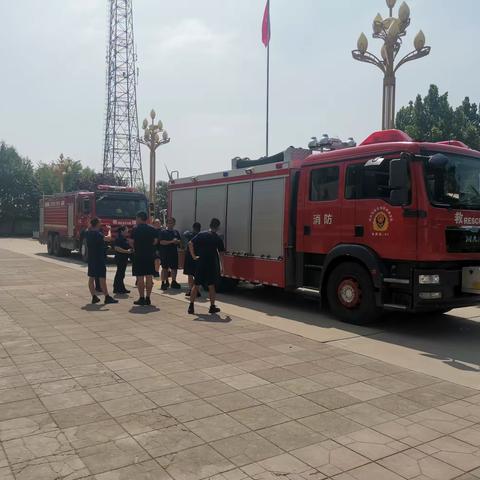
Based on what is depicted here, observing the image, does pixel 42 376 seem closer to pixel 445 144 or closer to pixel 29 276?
pixel 445 144

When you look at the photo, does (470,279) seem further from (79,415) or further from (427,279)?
(79,415)

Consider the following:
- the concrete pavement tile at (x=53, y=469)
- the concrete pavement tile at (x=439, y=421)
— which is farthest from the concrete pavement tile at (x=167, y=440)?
the concrete pavement tile at (x=439, y=421)

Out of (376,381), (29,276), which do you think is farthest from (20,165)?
(376,381)

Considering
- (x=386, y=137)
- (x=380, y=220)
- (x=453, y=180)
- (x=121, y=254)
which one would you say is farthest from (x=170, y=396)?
(x=121, y=254)

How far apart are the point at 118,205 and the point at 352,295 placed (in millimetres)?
13451

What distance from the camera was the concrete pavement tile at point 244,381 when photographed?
5203 mm

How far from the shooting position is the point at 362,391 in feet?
16.8

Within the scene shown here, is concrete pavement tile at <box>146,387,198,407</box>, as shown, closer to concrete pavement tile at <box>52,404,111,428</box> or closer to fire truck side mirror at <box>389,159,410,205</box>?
concrete pavement tile at <box>52,404,111,428</box>

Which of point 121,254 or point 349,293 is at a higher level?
point 121,254

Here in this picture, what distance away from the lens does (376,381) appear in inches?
215

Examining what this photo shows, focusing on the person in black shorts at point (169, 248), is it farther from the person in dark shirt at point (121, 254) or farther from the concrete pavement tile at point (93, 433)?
the concrete pavement tile at point (93, 433)

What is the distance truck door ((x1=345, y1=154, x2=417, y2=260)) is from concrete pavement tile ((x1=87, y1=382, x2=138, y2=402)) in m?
4.42

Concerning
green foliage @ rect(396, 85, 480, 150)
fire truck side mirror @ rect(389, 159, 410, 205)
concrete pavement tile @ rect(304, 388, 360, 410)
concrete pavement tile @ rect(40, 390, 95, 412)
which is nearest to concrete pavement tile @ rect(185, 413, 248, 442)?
concrete pavement tile @ rect(304, 388, 360, 410)

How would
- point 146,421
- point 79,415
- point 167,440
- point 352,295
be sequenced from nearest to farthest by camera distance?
point 167,440
point 146,421
point 79,415
point 352,295
